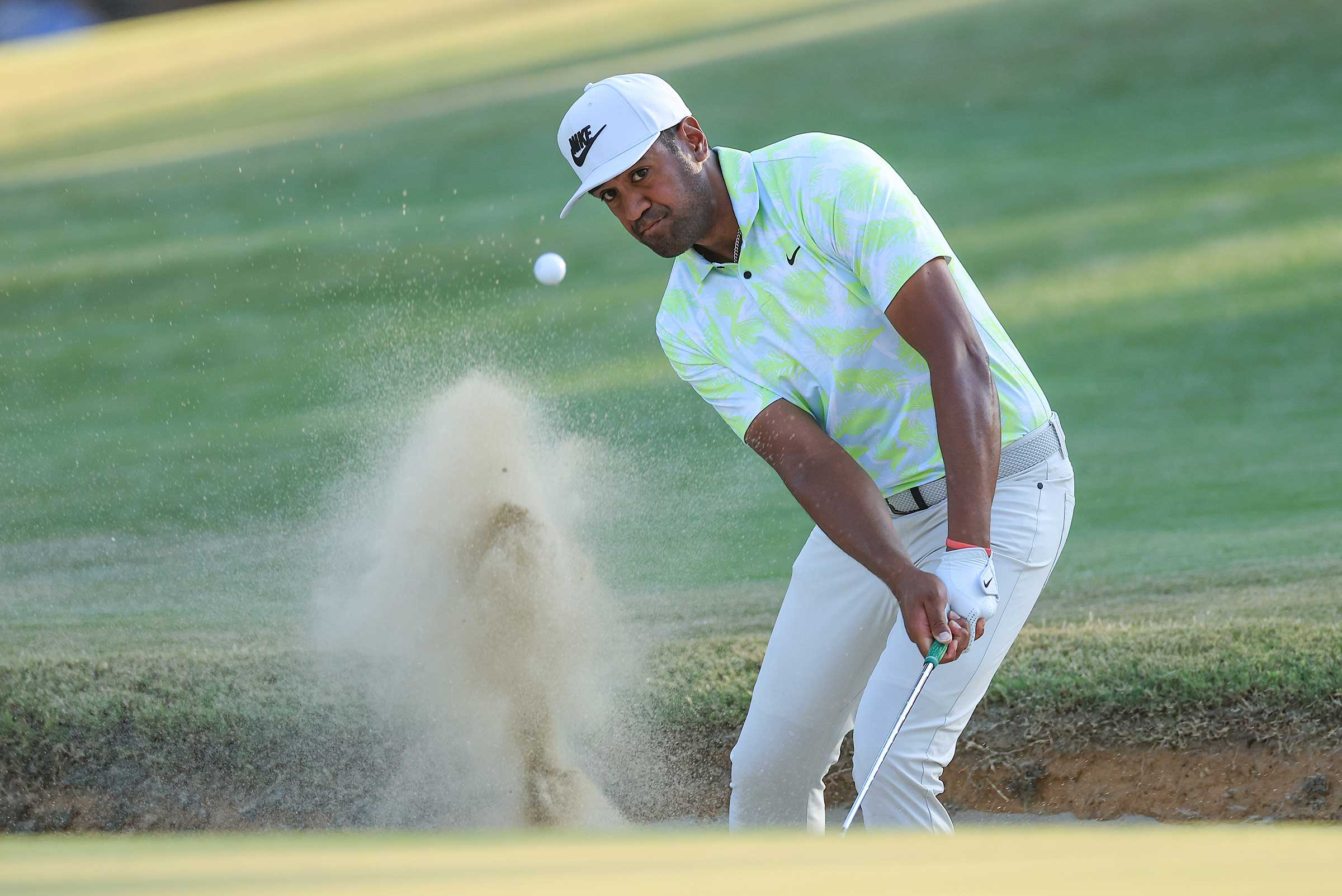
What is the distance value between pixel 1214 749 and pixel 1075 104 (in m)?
11.1

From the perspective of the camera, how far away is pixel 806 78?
1570 centimetres

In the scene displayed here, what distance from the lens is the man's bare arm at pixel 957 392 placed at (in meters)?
2.82

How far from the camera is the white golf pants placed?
297 cm

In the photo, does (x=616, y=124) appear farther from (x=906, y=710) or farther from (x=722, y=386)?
(x=906, y=710)

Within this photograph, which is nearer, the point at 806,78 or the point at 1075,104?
the point at 1075,104

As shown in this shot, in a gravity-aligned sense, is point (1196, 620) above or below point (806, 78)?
above

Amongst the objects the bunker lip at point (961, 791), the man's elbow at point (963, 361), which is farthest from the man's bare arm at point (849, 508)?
the bunker lip at point (961, 791)

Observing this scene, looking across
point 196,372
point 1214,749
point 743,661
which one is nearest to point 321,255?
point 196,372

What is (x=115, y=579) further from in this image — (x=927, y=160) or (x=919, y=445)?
(x=927, y=160)

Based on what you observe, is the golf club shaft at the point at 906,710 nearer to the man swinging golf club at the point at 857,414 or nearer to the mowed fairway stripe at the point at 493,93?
the man swinging golf club at the point at 857,414

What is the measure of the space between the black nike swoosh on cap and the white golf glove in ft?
3.37

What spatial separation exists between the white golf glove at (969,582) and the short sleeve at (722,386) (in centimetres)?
52

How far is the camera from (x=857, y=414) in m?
3.08

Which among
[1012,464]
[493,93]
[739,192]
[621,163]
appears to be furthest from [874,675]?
[493,93]
